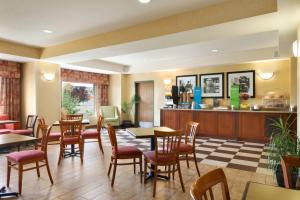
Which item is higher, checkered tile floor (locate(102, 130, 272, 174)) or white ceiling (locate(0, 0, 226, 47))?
white ceiling (locate(0, 0, 226, 47))

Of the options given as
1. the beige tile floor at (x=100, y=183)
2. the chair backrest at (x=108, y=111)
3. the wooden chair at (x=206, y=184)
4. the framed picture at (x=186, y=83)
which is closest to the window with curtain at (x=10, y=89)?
the beige tile floor at (x=100, y=183)

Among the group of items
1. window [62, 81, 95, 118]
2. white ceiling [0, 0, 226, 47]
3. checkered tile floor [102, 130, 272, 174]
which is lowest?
checkered tile floor [102, 130, 272, 174]

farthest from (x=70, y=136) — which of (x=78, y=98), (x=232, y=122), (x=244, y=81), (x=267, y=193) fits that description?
(x=244, y=81)

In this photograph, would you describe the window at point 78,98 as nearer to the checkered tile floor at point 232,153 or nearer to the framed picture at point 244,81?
the checkered tile floor at point 232,153

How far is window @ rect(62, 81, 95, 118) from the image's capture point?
293 inches

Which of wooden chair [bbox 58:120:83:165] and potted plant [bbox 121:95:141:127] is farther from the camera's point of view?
potted plant [bbox 121:95:141:127]

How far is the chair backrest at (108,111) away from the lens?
8.29m

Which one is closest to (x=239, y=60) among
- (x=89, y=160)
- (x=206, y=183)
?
(x=89, y=160)

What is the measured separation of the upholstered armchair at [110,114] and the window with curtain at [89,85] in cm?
50

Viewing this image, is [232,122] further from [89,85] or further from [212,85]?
[89,85]

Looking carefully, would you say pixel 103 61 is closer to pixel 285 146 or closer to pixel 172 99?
pixel 172 99

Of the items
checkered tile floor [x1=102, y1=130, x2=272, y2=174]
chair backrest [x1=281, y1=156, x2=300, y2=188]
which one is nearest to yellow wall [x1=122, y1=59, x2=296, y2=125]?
checkered tile floor [x1=102, y1=130, x2=272, y2=174]

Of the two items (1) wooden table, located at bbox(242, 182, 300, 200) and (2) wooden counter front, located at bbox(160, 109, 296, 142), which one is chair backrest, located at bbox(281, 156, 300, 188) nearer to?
(1) wooden table, located at bbox(242, 182, 300, 200)

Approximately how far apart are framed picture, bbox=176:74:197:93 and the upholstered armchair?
114 inches
